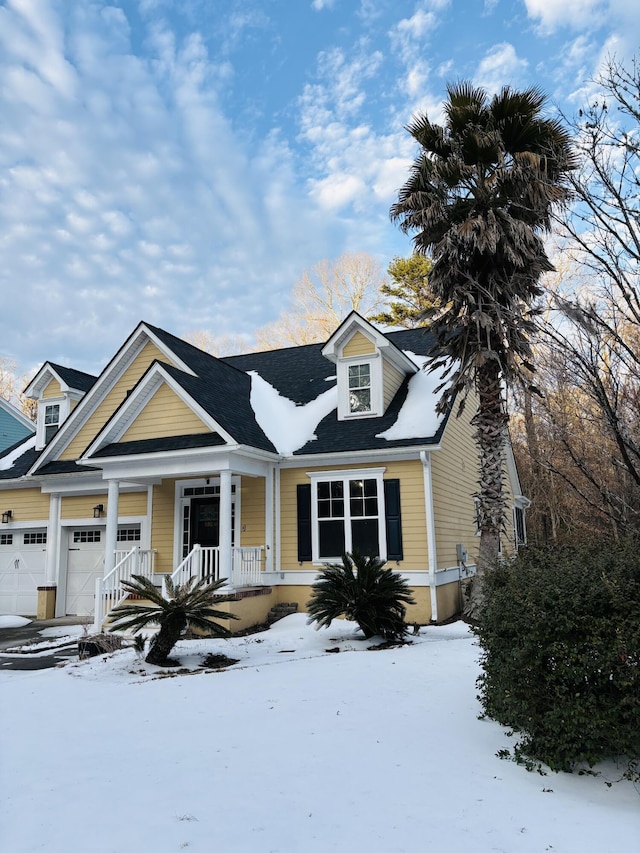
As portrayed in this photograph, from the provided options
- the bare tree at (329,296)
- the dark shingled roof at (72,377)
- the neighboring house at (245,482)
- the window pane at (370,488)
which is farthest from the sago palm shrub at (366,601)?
the bare tree at (329,296)

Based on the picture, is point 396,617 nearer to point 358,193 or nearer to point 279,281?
point 358,193

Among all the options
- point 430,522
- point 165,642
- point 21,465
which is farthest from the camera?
point 21,465

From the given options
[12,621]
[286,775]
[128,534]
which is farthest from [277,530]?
[286,775]

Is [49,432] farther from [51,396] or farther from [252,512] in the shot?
[252,512]

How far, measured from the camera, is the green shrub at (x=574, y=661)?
4156 millimetres

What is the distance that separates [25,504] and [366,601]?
458 inches

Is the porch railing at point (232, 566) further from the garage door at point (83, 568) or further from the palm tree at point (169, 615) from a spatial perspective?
the garage door at point (83, 568)

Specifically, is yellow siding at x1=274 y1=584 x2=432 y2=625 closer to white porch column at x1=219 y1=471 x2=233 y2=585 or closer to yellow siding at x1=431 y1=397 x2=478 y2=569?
yellow siding at x1=431 y1=397 x2=478 y2=569

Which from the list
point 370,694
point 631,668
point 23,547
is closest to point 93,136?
point 23,547

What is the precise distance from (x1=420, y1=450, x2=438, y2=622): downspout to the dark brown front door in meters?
5.09

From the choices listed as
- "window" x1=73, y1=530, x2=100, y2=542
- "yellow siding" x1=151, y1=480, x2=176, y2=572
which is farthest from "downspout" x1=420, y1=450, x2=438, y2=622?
"window" x1=73, y1=530, x2=100, y2=542

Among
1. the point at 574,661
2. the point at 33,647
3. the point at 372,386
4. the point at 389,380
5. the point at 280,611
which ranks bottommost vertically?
the point at 33,647

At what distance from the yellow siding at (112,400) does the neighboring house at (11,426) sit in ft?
25.2

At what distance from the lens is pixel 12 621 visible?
50.2 feet
